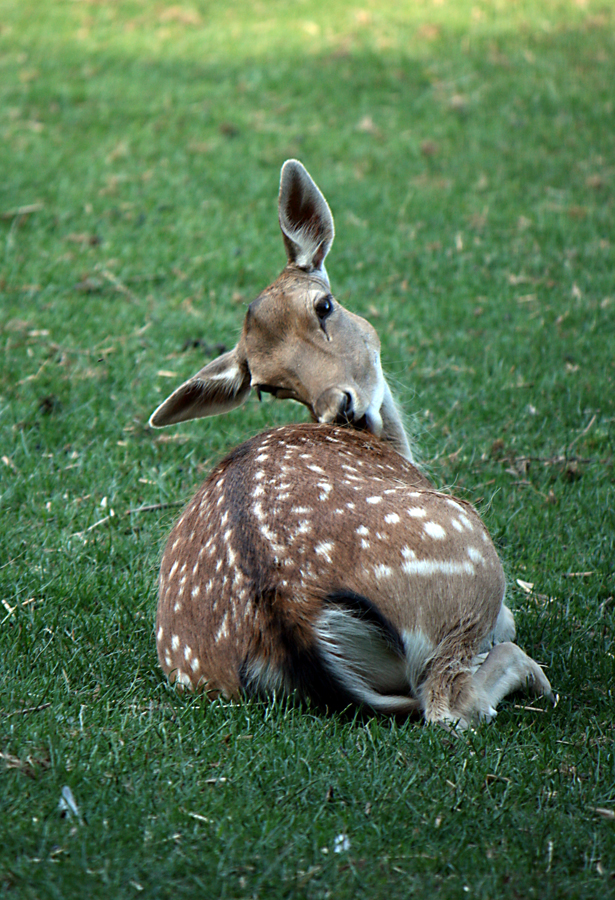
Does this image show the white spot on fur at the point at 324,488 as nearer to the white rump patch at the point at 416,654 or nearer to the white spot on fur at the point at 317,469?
the white spot on fur at the point at 317,469

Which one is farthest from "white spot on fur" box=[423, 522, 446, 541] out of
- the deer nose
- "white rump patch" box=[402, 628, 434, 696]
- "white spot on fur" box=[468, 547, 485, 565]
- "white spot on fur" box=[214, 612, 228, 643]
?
the deer nose

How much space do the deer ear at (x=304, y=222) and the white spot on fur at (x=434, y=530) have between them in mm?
1723

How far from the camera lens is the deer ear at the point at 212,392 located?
428 centimetres

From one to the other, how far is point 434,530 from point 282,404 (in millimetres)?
2705

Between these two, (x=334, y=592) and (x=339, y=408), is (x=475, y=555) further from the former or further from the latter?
(x=339, y=408)

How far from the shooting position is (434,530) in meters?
3.21

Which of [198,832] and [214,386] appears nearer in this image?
[198,832]

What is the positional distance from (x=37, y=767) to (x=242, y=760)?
570 millimetres

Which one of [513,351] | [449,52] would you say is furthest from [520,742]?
[449,52]

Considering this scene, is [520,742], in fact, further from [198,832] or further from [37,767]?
[37,767]

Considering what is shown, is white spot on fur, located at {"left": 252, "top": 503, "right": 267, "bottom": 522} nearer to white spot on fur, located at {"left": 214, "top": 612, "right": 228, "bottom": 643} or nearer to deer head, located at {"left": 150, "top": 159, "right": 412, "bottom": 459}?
white spot on fur, located at {"left": 214, "top": 612, "right": 228, "bottom": 643}

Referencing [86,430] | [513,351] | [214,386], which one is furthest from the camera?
[513,351]

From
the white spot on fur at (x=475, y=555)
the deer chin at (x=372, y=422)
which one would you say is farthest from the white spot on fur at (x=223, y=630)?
the deer chin at (x=372, y=422)

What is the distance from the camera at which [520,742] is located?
10.2ft
